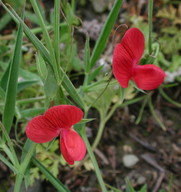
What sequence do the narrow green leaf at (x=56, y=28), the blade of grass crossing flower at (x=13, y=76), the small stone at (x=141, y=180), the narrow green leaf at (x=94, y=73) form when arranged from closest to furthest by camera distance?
the narrow green leaf at (x=56, y=28) → the blade of grass crossing flower at (x=13, y=76) → the narrow green leaf at (x=94, y=73) → the small stone at (x=141, y=180)

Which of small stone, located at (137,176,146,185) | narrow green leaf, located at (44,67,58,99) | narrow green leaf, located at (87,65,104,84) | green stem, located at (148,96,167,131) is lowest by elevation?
small stone, located at (137,176,146,185)

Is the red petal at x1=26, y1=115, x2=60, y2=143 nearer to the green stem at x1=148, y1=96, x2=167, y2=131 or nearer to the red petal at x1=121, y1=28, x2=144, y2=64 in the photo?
the red petal at x1=121, y1=28, x2=144, y2=64

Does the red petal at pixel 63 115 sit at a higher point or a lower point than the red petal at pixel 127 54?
lower

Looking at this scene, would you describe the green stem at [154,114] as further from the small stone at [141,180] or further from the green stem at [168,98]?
the small stone at [141,180]

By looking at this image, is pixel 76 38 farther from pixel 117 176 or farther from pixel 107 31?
pixel 107 31

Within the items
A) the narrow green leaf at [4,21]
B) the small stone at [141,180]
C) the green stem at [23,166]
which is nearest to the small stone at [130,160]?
the small stone at [141,180]

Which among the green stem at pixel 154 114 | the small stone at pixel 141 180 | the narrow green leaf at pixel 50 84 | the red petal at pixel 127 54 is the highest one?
the red petal at pixel 127 54

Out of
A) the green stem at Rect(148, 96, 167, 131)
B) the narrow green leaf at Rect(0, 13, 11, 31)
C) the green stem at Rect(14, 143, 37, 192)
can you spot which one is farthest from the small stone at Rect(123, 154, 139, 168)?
the narrow green leaf at Rect(0, 13, 11, 31)

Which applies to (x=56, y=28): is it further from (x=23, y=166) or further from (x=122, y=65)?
(x=23, y=166)
